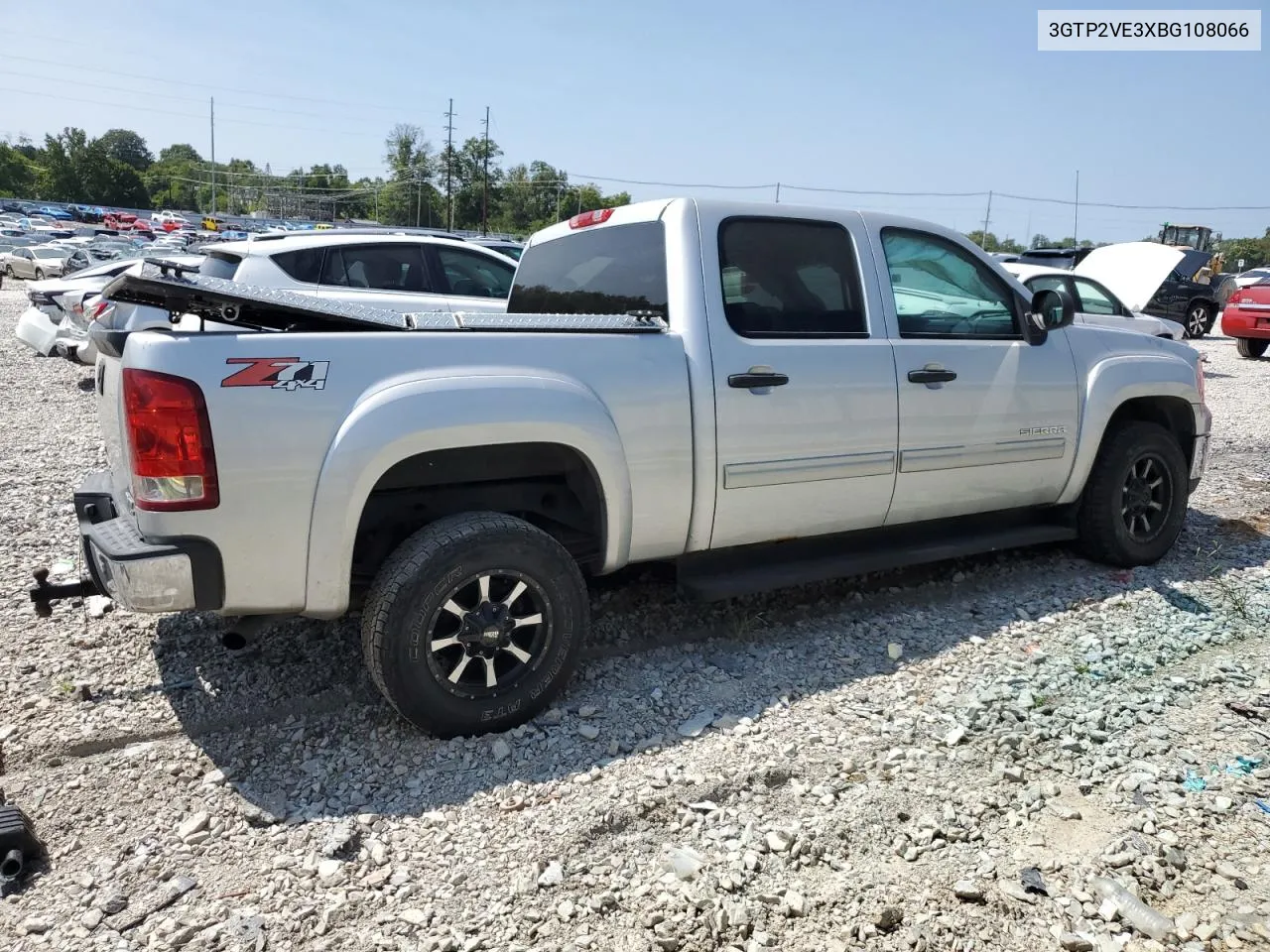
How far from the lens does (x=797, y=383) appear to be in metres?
3.94

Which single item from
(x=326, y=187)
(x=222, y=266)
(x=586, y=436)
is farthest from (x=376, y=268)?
(x=326, y=187)

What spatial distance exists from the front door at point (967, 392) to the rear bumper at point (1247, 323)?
14.7m

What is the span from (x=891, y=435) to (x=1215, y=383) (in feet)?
39.9

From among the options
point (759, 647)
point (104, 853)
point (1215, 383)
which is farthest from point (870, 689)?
point (1215, 383)

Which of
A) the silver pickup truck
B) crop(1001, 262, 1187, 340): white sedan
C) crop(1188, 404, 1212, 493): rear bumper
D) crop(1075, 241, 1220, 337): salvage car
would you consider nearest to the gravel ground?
the silver pickup truck

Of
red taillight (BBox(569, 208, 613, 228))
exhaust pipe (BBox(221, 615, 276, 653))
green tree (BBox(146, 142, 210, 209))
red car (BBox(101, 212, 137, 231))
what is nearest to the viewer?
exhaust pipe (BBox(221, 615, 276, 653))

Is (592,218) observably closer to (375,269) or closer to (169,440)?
(169,440)

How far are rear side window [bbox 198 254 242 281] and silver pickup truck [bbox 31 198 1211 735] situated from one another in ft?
15.1

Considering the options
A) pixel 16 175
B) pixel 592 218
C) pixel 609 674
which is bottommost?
pixel 609 674

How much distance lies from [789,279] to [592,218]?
102 cm

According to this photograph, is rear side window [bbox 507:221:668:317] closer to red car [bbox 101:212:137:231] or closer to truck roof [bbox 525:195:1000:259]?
truck roof [bbox 525:195:1000:259]

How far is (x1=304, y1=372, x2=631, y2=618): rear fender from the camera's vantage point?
3074 mm

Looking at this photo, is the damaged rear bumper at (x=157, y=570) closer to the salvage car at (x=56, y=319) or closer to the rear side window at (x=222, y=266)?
the rear side window at (x=222, y=266)

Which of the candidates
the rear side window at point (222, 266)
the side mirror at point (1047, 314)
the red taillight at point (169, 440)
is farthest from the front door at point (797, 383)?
the rear side window at point (222, 266)
